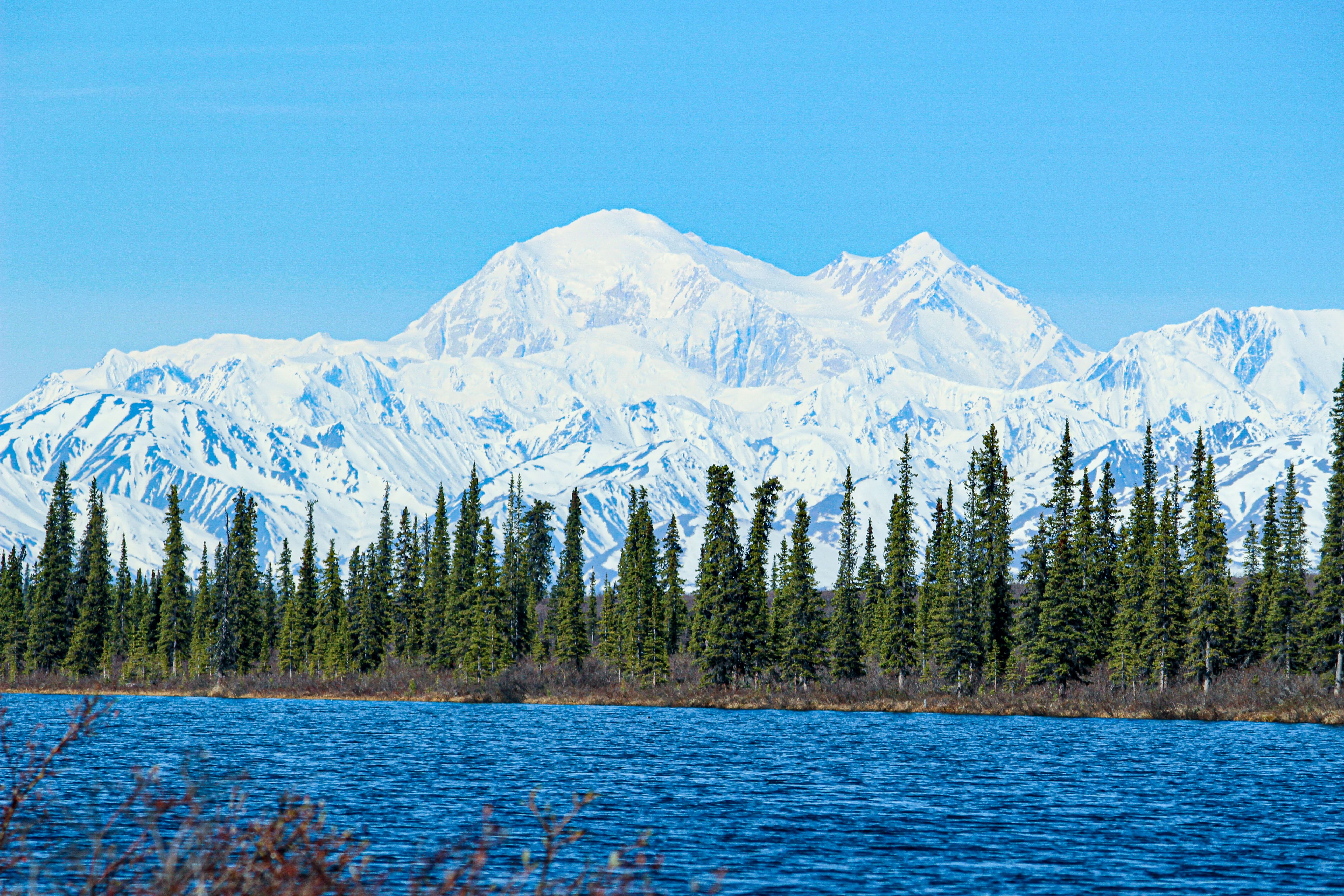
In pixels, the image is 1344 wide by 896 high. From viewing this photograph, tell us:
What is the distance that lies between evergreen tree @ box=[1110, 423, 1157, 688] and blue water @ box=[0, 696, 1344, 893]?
13552mm

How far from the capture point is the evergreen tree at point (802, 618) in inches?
3553

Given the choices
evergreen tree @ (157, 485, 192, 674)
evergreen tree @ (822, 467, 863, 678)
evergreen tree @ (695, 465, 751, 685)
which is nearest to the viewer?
evergreen tree @ (695, 465, 751, 685)

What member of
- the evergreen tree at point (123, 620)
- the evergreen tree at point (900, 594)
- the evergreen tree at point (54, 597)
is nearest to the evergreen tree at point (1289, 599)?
the evergreen tree at point (900, 594)

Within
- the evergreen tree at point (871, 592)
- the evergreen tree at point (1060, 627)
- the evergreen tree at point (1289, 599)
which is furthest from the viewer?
the evergreen tree at point (871, 592)

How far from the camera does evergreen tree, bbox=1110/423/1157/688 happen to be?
8694 centimetres

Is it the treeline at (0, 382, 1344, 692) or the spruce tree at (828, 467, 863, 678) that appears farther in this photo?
the spruce tree at (828, 467, 863, 678)

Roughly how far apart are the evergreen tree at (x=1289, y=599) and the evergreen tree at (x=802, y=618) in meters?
29.9

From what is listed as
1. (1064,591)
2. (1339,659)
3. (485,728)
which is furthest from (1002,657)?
(485,728)

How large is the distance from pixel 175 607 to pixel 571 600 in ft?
124

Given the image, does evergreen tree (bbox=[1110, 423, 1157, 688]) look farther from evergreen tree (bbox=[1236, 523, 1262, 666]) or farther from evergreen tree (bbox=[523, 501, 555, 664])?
evergreen tree (bbox=[523, 501, 555, 664])

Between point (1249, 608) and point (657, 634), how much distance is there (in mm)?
44689

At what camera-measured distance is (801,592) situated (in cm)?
9031

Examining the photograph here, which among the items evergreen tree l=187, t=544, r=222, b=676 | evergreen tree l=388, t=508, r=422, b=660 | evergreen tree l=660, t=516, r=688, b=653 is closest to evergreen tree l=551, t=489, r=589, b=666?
evergreen tree l=660, t=516, r=688, b=653

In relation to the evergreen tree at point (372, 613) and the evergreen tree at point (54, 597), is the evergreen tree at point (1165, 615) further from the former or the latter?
the evergreen tree at point (54, 597)
